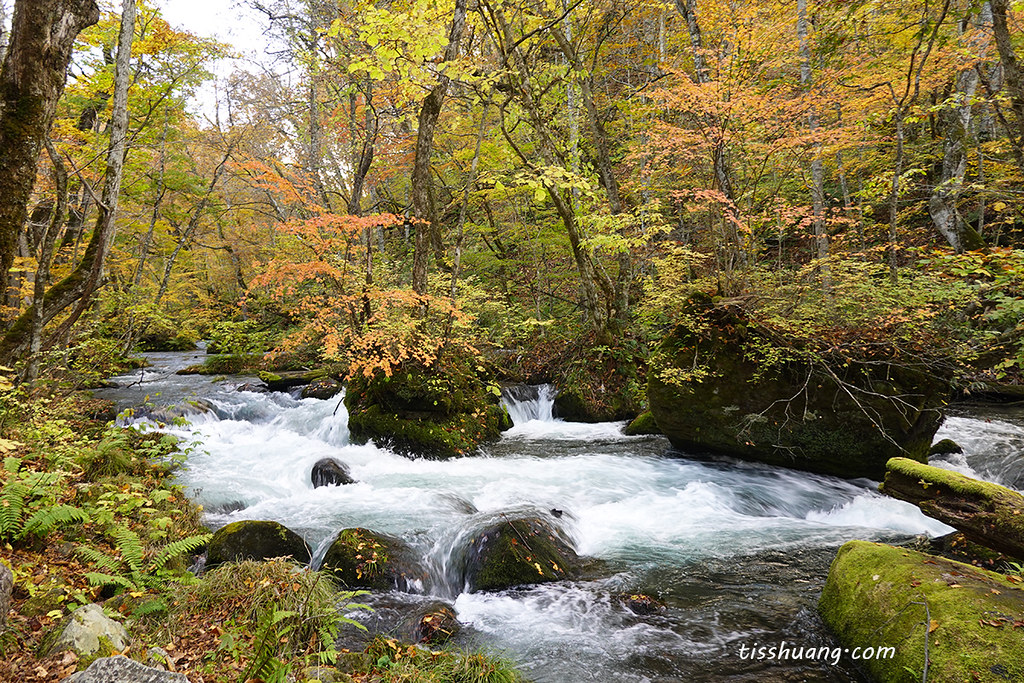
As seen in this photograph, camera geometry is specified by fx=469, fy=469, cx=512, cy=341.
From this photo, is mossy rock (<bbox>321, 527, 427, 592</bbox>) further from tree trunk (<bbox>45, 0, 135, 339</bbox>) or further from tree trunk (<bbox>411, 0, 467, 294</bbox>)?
tree trunk (<bbox>411, 0, 467, 294</bbox>)

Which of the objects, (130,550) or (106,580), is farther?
(130,550)

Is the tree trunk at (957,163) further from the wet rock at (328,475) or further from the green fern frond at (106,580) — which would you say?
the green fern frond at (106,580)

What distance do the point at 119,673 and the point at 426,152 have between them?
8.97 metres

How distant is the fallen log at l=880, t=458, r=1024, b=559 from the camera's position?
390 cm

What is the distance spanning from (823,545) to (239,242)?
1005 inches

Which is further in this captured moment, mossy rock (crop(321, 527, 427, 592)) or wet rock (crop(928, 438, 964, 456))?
wet rock (crop(928, 438, 964, 456))

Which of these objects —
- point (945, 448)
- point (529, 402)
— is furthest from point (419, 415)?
point (945, 448)

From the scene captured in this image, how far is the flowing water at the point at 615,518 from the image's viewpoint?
14.3 feet

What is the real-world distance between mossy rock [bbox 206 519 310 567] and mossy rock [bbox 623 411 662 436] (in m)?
7.62

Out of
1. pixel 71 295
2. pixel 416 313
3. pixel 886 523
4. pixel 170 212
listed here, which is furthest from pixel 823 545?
pixel 170 212

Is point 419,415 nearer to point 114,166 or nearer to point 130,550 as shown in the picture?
point 130,550

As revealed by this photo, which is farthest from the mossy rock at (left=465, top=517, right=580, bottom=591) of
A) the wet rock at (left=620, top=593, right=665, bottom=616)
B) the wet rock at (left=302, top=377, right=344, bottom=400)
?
the wet rock at (left=302, top=377, right=344, bottom=400)

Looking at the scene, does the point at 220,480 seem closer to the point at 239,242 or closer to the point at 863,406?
the point at 863,406

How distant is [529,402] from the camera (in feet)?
43.5
